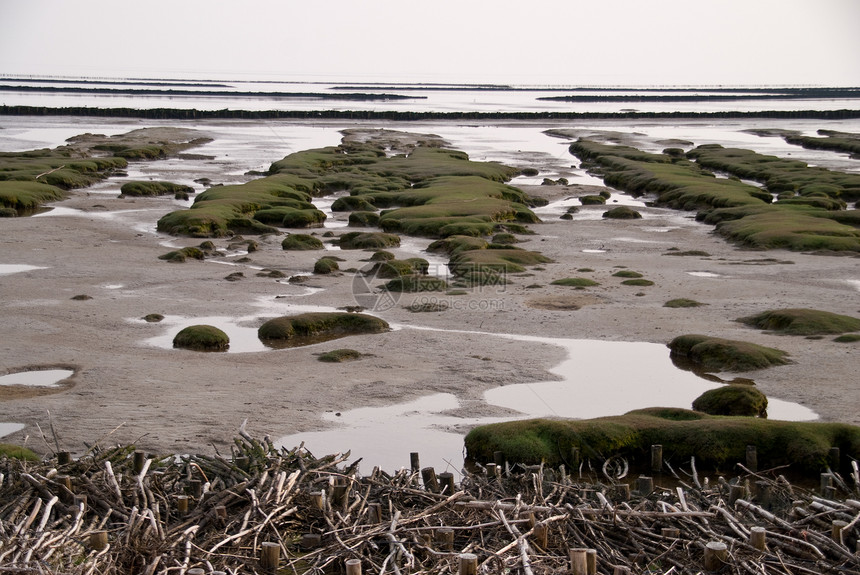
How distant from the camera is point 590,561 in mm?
11156

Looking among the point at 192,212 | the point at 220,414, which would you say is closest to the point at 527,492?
the point at 220,414

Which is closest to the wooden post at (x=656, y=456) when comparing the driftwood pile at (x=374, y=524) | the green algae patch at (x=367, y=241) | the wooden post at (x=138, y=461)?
the driftwood pile at (x=374, y=524)

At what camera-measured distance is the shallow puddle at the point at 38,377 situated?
23.6 metres

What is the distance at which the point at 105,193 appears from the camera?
6431cm

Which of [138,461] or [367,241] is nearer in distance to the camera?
[138,461]

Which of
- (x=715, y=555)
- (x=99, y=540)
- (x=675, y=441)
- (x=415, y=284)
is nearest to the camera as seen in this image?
(x=715, y=555)

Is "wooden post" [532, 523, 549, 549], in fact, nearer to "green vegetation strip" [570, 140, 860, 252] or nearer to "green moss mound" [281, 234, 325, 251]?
"green moss mound" [281, 234, 325, 251]

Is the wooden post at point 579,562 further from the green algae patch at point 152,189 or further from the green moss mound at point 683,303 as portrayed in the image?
the green algae patch at point 152,189

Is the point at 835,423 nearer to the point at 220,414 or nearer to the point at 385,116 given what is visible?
the point at 220,414

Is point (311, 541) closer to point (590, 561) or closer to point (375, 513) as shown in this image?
point (375, 513)

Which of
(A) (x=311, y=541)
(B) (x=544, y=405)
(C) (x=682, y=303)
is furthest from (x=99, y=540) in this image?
(C) (x=682, y=303)

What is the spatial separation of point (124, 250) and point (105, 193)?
23.1 metres

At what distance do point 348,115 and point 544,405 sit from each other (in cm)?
13989

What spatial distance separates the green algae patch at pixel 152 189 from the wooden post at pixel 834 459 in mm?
51668
